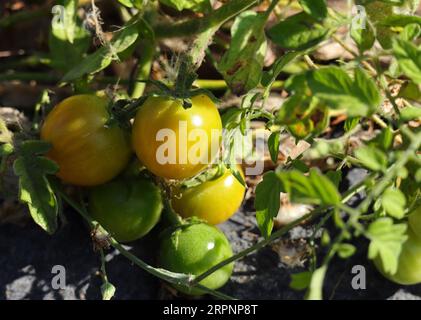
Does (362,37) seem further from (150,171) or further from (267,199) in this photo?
(150,171)

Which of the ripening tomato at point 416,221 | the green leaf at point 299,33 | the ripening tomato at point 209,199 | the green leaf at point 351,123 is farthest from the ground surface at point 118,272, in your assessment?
the green leaf at point 299,33

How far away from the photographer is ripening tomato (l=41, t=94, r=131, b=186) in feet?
4.06

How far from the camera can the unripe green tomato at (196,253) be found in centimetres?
126

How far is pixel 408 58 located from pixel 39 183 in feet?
2.12

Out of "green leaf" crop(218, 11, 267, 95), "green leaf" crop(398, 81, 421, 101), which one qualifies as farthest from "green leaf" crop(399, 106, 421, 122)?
"green leaf" crop(218, 11, 267, 95)

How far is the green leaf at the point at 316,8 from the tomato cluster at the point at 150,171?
266 millimetres

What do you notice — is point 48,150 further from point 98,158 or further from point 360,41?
point 360,41

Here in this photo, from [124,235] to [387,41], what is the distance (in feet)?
1.89

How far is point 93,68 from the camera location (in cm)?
128

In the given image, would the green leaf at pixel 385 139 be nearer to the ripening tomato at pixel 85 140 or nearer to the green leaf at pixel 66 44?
the ripening tomato at pixel 85 140

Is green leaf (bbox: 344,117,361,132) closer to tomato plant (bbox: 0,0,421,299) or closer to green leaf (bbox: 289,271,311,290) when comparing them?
tomato plant (bbox: 0,0,421,299)

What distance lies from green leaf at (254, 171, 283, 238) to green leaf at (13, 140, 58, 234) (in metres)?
0.34

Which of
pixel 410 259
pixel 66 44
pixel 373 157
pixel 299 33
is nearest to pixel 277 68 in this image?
pixel 299 33
